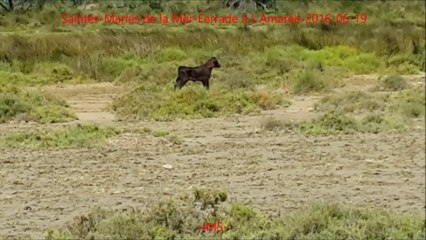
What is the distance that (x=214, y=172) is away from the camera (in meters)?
6.04

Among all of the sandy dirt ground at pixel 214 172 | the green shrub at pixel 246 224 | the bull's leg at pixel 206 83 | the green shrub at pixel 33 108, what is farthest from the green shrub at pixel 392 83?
the green shrub at pixel 246 224

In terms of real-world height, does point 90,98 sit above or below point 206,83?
below

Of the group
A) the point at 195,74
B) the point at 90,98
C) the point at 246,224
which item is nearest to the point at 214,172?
the point at 246,224

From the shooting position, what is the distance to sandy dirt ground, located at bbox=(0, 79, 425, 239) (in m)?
4.96

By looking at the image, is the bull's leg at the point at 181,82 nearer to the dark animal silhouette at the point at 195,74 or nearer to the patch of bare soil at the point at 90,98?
the dark animal silhouette at the point at 195,74

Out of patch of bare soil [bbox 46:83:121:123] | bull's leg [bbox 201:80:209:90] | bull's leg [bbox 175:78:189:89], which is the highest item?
bull's leg [bbox 175:78:189:89]

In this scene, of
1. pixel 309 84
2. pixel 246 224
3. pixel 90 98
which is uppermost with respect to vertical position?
pixel 246 224

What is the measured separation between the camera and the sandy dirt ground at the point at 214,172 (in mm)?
4965

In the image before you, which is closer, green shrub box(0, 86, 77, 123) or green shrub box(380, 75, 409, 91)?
green shrub box(0, 86, 77, 123)

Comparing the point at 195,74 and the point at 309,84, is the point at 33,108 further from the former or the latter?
the point at 309,84
